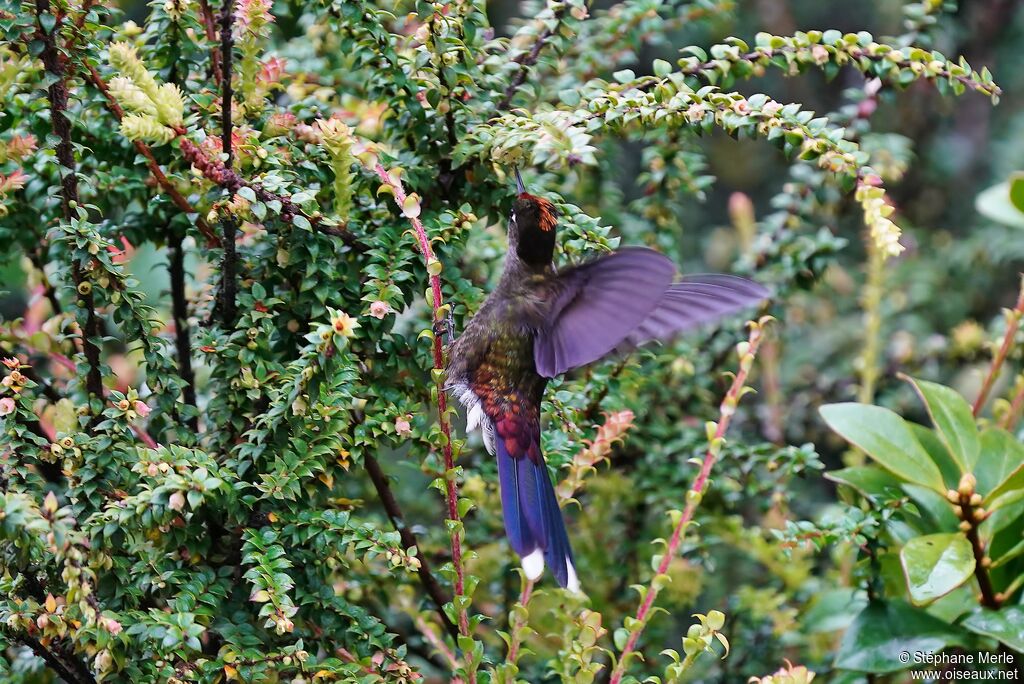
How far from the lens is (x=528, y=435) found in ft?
4.83

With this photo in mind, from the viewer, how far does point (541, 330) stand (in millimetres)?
1484

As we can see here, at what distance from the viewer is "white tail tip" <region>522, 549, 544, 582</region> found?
1.21 m

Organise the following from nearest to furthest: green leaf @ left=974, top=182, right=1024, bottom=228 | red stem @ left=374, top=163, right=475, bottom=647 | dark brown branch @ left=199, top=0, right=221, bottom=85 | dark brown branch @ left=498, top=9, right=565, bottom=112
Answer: red stem @ left=374, top=163, right=475, bottom=647 → dark brown branch @ left=199, top=0, right=221, bottom=85 → dark brown branch @ left=498, top=9, right=565, bottom=112 → green leaf @ left=974, top=182, right=1024, bottom=228

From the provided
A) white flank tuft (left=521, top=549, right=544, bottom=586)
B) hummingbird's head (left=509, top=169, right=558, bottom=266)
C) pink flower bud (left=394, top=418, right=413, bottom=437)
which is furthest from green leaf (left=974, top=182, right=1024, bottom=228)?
pink flower bud (left=394, top=418, right=413, bottom=437)

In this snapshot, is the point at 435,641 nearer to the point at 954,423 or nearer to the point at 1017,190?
the point at 954,423

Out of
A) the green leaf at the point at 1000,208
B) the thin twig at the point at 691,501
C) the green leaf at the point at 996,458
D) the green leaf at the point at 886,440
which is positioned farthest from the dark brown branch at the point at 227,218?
the green leaf at the point at 1000,208

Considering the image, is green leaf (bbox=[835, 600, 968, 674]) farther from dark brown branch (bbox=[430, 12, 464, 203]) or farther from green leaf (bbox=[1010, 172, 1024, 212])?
dark brown branch (bbox=[430, 12, 464, 203])

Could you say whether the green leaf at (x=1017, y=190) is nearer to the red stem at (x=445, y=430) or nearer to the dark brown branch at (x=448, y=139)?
the dark brown branch at (x=448, y=139)

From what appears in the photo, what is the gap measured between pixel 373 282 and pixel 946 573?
2.85 feet

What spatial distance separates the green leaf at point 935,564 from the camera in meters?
1.29

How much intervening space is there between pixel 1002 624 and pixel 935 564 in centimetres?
14

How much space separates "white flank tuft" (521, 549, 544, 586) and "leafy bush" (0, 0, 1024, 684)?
0.02 metres

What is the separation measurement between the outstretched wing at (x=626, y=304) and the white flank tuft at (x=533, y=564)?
9.7 inches

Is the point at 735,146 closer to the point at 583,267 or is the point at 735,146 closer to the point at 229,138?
the point at 583,267
